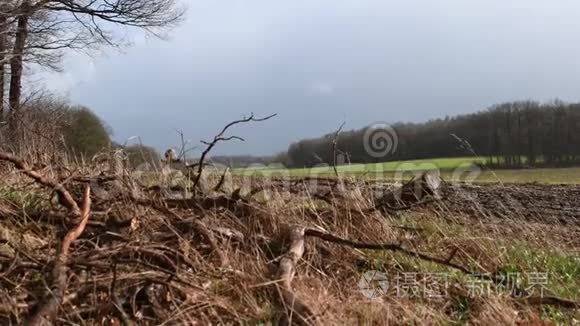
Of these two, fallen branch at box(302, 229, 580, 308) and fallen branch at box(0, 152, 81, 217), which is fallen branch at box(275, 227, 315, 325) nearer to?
fallen branch at box(302, 229, 580, 308)

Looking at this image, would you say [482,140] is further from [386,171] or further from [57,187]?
[57,187]

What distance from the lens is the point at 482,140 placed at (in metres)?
18.5

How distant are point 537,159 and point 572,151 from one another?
3.14 m

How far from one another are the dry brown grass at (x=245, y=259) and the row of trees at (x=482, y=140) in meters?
1.14

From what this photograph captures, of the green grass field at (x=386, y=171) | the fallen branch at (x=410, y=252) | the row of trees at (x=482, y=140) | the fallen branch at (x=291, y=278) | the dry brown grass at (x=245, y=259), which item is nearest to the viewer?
the fallen branch at (x=291, y=278)

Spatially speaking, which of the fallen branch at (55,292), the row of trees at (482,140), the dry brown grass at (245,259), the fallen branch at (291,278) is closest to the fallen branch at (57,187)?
the dry brown grass at (245,259)

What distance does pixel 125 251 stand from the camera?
338 cm

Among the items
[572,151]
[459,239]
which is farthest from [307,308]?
[572,151]

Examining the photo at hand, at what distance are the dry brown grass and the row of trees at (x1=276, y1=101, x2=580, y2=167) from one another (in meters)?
1.14

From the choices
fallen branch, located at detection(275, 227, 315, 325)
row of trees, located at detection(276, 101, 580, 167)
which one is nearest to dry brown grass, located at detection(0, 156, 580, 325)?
fallen branch, located at detection(275, 227, 315, 325)

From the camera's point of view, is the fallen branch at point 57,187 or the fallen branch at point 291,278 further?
the fallen branch at point 57,187

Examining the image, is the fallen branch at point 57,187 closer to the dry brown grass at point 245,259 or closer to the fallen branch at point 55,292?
the dry brown grass at point 245,259

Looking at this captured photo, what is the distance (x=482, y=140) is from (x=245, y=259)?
15908mm

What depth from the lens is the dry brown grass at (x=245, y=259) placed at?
Answer: 10.2 ft
